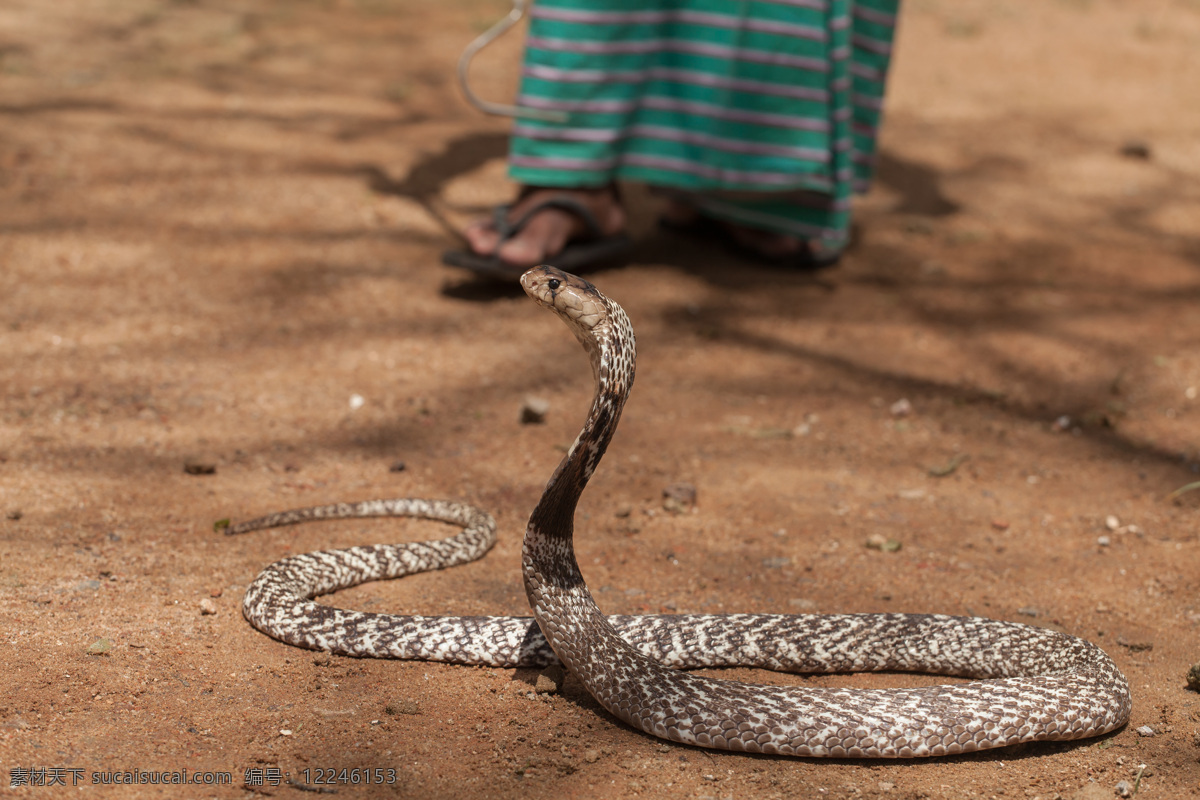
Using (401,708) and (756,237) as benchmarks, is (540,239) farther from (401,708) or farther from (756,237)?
(401,708)

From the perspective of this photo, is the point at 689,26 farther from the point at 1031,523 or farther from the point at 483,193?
the point at 1031,523

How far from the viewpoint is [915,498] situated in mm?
4562

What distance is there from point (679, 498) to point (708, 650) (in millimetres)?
1119

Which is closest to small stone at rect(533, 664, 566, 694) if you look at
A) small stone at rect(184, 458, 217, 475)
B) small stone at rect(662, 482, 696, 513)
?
small stone at rect(662, 482, 696, 513)

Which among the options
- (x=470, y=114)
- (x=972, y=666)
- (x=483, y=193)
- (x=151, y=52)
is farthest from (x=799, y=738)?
(x=151, y=52)

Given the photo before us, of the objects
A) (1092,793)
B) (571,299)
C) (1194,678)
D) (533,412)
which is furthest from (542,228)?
(1092,793)

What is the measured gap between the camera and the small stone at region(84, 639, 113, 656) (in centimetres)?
313

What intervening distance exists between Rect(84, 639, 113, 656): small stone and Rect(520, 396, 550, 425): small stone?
2220mm

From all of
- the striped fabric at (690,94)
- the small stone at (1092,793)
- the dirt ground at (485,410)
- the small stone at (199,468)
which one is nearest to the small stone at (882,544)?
the dirt ground at (485,410)

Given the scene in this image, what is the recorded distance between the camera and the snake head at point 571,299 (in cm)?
274

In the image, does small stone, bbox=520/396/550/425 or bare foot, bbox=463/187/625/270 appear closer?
small stone, bbox=520/396/550/425

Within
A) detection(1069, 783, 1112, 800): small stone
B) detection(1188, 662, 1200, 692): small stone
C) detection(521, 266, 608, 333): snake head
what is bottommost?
detection(1069, 783, 1112, 800): small stone

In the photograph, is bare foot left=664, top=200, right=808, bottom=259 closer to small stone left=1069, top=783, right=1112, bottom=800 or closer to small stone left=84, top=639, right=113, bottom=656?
small stone left=1069, top=783, right=1112, bottom=800

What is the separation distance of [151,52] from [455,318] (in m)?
4.59
